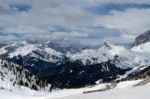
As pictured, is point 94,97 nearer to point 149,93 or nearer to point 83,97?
point 83,97

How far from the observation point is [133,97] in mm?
12742

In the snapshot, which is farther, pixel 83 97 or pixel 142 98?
pixel 83 97

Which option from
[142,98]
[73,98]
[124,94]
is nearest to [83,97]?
[73,98]

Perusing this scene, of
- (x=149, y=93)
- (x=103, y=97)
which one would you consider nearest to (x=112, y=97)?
(x=103, y=97)

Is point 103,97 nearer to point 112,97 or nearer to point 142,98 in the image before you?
point 112,97

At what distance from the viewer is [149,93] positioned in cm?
1355

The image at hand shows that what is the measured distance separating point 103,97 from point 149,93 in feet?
4.80

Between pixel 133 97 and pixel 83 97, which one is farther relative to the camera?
pixel 83 97

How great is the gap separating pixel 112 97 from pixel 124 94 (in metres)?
0.60

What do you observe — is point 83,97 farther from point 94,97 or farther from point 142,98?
point 142,98

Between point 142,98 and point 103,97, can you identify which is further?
point 103,97

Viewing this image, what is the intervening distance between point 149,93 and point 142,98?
1.19 meters

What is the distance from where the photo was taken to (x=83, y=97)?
13789mm

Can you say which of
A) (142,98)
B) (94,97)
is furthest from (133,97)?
(94,97)
